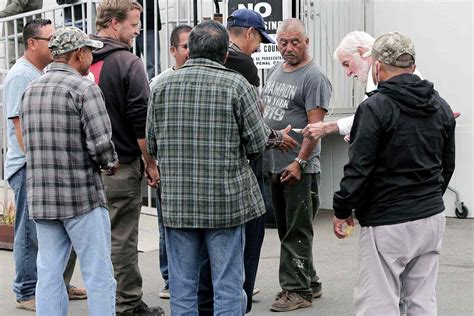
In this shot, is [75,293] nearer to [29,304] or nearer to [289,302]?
[29,304]

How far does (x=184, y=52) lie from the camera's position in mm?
7152

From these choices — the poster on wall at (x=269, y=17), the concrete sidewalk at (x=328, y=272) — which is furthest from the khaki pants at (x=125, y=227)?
the poster on wall at (x=269, y=17)

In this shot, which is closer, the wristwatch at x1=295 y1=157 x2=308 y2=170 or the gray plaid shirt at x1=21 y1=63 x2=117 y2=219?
the gray plaid shirt at x1=21 y1=63 x2=117 y2=219

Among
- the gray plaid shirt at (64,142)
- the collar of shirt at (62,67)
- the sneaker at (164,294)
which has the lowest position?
the sneaker at (164,294)

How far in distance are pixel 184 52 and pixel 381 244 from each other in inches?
107

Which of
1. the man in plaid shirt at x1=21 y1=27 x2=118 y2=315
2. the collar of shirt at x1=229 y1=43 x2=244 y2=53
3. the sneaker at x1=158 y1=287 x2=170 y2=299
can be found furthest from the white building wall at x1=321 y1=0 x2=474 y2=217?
the man in plaid shirt at x1=21 y1=27 x2=118 y2=315

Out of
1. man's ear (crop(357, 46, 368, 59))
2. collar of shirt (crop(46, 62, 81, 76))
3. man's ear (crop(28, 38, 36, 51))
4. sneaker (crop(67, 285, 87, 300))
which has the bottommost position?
sneaker (crop(67, 285, 87, 300))

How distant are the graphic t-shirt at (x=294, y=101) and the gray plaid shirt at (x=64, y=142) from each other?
1.72 m

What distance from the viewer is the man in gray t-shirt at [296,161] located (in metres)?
6.71

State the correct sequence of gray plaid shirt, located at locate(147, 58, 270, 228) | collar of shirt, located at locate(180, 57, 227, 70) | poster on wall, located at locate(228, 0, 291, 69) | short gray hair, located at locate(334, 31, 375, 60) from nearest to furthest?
gray plaid shirt, located at locate(147, 58, 270, 228) < collar of shirt, located at locate(180, 57, 227, 70) < short gray hair, located at locate(334, 31, 375, 60) < poster on wall, located at locate(228, 0, 291, 69)

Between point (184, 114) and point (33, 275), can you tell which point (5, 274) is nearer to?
point (33, 275)

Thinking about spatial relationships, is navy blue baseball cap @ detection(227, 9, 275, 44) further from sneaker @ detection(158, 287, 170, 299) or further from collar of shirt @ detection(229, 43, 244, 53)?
sneaker @ detection(158, 287, 170, 299)

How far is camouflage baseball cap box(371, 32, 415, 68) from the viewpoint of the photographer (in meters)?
4.98

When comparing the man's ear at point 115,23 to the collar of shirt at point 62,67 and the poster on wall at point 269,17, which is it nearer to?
the collar of shirt at point 62,67
